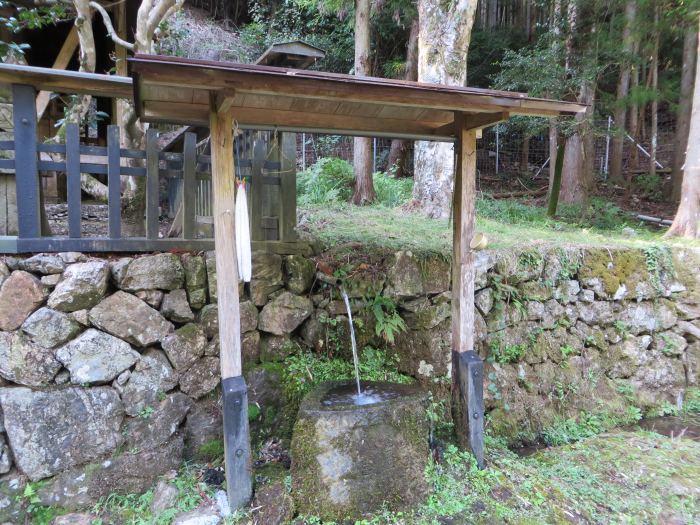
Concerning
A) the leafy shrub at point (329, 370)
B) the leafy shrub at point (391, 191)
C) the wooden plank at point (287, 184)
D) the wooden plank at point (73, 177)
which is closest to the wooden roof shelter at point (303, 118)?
the wooden plank at point (287, 184)

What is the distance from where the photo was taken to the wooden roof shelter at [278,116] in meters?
3.04

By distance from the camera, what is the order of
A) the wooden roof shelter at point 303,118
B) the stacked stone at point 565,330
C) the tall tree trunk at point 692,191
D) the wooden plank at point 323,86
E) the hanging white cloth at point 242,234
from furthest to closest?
the tall tree trunk at point 692,191 → the stacked stone at point 565,330 → the hanging white cloth at point 242,234 → the wooden roof shelter at point 303,118 → the wooden plank at point 323,86

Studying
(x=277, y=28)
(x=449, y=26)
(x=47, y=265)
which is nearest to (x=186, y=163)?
(x=47, y=265)

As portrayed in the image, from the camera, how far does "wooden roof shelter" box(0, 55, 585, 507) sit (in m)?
3.04

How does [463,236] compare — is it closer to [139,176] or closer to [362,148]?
[139,176]

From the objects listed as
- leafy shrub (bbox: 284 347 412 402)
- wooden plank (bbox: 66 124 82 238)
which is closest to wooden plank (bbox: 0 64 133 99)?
wooden plank (bbox: 66 124 82 238)

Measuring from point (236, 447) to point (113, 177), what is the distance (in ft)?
8.05

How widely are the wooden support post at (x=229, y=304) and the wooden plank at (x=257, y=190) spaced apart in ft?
3.23

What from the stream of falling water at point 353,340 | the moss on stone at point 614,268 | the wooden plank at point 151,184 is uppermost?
the wooden plank at point 151,184

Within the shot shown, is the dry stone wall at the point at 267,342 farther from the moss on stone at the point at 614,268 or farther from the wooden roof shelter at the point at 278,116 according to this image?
the wooden roof shelter at the point at 278,116

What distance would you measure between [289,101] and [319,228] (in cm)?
232

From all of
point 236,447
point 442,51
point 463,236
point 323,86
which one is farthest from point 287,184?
point 442,51

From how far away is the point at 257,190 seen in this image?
4.45 metres

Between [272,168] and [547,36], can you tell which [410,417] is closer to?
[272,168]
